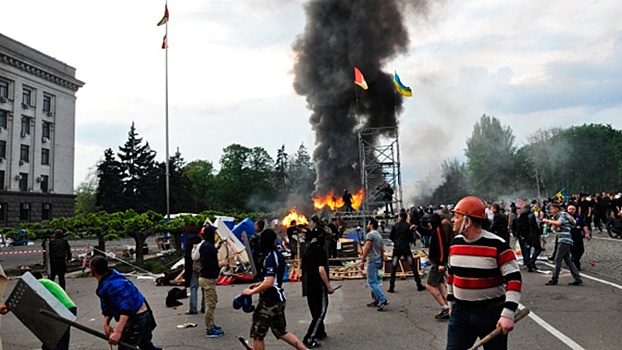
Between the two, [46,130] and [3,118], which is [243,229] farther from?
[46,130]

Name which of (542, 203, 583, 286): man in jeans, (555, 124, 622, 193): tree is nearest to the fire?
(542, 203, 583, 286): man in jeans

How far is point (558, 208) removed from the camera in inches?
375

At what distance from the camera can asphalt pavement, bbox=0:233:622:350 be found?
5801 mm

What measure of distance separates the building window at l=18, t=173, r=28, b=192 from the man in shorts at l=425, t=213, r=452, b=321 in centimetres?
4486

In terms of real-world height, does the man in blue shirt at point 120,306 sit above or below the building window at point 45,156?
below

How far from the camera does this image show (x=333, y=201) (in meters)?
31.1

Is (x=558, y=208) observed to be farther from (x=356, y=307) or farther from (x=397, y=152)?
(x=397, y=152)

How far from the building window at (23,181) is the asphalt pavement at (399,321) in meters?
37.8

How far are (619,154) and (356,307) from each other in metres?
74.7

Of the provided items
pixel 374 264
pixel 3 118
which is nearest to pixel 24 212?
pixel 3 118

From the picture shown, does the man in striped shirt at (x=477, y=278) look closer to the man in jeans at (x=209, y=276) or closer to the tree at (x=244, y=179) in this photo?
the man in jeans at (x=209, y=276)

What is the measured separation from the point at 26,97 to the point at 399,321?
47693 millimetres

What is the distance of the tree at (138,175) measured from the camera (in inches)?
1940

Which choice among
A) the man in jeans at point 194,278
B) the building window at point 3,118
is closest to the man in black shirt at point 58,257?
the man in jeans at point 194,278
